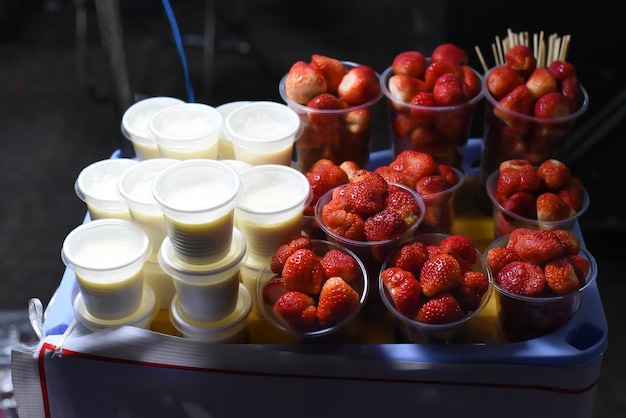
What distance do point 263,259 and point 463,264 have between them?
1.32 feet

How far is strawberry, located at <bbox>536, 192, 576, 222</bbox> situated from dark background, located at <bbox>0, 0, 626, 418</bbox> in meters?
0.98

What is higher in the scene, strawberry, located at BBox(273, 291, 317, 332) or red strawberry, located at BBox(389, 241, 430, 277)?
red strawberry, located at BBox(389, 241, 430, 277)

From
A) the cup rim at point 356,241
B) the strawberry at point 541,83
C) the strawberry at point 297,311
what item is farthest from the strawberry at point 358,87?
the strawberry at point 297,311

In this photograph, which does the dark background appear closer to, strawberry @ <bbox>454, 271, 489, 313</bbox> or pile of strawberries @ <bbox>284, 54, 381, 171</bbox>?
pile of strawberries @ <bbox>284, 54, 381, 171</bbox>

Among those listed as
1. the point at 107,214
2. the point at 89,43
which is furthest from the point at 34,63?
the point at 107,214

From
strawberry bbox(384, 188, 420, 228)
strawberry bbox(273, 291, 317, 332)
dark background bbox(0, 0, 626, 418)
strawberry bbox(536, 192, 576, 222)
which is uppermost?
strawberry bbox(384, 188, 420, 228)

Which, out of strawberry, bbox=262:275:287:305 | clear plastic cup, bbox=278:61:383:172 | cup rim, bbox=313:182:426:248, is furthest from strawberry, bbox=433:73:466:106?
strawberry, bbox=262:275:287:305

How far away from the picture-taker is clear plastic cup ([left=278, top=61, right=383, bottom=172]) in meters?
1.66

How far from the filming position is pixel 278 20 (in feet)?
15.0

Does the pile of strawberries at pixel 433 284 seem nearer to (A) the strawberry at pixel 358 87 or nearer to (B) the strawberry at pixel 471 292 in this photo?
(B) the strawberry at pixel 471 292

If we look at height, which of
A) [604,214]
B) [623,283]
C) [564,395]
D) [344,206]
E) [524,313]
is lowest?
[623,283]

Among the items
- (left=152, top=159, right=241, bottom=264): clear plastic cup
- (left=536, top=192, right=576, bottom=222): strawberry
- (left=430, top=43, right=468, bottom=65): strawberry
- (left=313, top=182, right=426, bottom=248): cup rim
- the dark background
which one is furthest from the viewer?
the dark background

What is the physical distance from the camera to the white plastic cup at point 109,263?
4.35 ft

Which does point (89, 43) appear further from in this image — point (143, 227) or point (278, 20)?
point (143, 227)
